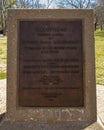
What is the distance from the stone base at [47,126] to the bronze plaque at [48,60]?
320mm

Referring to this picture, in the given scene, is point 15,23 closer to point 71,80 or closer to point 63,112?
point 71,80

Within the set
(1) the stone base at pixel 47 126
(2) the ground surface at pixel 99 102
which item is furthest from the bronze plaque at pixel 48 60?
(2) the ground surface at pixel 99 102

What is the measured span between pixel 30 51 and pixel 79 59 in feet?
2.62

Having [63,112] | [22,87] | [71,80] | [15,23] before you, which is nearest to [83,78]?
[71,80]

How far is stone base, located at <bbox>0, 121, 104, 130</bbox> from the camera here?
5.60 meters

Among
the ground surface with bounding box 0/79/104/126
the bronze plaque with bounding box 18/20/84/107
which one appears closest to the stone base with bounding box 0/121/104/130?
the bronze plaque with bounding box 18/20/84/107

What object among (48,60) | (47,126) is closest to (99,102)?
(47,126)

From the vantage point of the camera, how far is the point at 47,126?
5645 millimetres

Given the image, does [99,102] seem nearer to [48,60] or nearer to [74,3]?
[48,60]

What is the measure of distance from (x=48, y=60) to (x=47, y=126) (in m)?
1.06

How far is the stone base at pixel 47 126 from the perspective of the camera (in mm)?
5602

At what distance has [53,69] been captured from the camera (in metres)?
5.70

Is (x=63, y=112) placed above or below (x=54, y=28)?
below

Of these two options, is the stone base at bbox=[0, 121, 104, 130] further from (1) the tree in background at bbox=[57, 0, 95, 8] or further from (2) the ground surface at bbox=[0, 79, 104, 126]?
(1) the tree in background at bbox=[57, 0, 95, 8]
